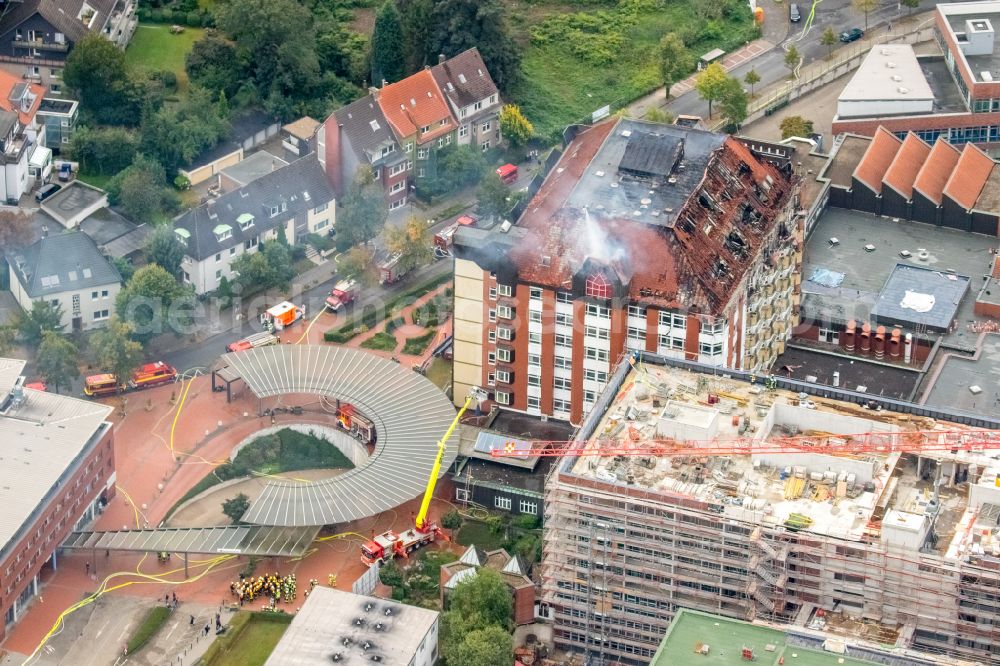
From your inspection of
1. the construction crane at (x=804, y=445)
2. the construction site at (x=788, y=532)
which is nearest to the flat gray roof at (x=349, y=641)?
the construction site at (x=788, y=532)

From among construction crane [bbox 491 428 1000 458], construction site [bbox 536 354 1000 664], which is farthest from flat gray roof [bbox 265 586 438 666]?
construction crane [bbox 491 428 1000 458]

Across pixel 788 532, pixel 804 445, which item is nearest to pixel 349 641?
pixel 788 532

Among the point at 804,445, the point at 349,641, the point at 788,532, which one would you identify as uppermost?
the point at 804,445

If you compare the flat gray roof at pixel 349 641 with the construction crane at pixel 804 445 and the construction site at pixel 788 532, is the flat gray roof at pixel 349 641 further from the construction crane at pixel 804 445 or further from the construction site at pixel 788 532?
the construction crane at pixel 804 445

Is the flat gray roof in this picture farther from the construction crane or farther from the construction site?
the construction crane

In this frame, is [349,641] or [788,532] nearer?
[788,532]

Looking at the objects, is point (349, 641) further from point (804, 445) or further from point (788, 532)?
point (804, 445)

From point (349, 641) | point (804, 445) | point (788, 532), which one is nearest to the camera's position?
point (788, 532)
